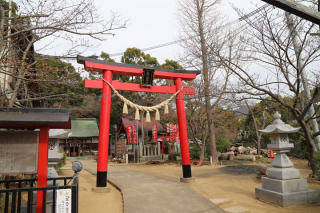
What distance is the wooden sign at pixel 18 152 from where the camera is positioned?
3279mm

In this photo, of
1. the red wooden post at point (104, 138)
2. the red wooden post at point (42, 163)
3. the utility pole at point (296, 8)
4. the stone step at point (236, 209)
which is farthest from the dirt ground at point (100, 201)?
the utility pole at point (296, 8)

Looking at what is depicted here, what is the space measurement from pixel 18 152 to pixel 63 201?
3.77ft

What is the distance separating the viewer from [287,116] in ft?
58.1

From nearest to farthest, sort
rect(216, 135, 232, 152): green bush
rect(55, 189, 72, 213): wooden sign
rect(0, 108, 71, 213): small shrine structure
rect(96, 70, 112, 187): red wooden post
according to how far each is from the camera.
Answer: rect(55, 189, 72, 213): wooden sign, rect(0, 108, 71, 213): small shrine structure, rect(96, 70, 112, 187): red wooden post, rect(216, 135, 232, 152): green bush

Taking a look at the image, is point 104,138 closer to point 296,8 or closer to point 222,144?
point 296,8

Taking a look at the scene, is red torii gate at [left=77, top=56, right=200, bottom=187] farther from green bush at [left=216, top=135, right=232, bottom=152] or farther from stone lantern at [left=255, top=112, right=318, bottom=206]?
green bush at [left=216, top=135, right=232, bottom=152]

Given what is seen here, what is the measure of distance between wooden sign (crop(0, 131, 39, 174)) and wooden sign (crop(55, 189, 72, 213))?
720 mm

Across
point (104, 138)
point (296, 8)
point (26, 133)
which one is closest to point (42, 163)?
point (26, 133)

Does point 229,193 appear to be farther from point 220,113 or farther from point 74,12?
point 220,113

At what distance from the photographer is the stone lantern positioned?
5137 mm

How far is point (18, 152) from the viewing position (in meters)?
3.34

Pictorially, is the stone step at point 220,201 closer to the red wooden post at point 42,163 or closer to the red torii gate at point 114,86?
the red torii gate at point 114,86

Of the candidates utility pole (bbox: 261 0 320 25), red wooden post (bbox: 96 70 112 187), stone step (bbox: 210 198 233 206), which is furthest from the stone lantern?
red wooden post (bbox: 96 70 112 187)

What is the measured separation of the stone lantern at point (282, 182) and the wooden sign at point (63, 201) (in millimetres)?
4821
